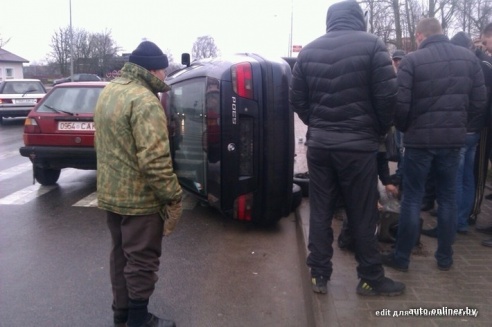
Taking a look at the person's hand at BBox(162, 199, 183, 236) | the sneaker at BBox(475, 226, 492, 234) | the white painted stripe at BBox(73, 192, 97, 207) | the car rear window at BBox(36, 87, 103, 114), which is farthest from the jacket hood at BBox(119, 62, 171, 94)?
the car rear window at BBox(36, 87, 103, 114)

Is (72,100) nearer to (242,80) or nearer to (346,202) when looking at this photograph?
(242,80)

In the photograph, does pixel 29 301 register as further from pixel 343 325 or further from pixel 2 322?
pixel 343 325

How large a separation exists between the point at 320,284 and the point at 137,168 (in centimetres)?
157

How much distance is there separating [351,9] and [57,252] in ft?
11.9

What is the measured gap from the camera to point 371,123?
12.3 ft

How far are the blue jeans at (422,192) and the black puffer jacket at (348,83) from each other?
50 cm

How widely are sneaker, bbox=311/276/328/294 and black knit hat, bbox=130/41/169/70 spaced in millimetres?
1837

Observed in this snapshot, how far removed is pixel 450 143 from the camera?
404 centimetres

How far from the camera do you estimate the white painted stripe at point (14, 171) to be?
9602 millimetres

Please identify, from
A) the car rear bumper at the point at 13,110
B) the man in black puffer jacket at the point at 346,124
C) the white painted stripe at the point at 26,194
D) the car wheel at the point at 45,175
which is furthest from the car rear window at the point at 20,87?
the man in black puffer jacket at the point at 346,124

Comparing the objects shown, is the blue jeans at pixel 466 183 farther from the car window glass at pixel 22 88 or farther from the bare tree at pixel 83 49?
the bare tree at pixel 83 49

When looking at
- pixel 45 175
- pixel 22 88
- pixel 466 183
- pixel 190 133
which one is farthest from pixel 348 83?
pixel 22 88

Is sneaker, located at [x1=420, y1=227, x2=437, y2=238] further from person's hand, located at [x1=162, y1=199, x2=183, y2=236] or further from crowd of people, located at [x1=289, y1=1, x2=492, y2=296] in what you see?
person's hand, located at [x1=162, y1=199, x2=183, y2=236]

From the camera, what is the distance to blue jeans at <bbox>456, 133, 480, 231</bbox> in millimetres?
5094
